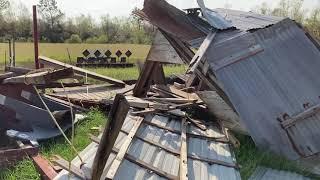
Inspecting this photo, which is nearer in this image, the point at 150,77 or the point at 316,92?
the point at 316,92

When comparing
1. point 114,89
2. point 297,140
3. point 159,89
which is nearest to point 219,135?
point 297,140

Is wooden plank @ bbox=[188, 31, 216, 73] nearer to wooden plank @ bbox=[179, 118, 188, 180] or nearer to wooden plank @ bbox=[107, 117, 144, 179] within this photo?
wooden plank @ bbox=[179, 118, 188, 180]

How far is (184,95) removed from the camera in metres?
8.98

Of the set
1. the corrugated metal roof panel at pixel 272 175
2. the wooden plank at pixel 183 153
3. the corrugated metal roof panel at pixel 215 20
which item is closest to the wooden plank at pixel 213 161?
the wooden plank at pixel 183 153

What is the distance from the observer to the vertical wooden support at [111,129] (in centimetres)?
395

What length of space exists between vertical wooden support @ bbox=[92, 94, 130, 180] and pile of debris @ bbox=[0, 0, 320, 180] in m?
0.38

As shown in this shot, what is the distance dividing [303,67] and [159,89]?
10.7ft

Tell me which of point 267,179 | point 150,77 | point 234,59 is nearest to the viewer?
point 267,179

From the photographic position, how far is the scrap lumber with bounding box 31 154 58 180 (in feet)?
16.6

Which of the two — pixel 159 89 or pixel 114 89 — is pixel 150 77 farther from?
pixel 114 89

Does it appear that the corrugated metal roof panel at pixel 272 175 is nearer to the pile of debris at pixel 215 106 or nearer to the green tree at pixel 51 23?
the pile of debris at pixel 215 106

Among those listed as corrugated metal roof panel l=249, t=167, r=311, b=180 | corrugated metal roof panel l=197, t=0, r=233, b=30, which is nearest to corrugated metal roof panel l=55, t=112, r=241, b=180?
corrugated metal roof panel l=249, t=167, r=311, b=180

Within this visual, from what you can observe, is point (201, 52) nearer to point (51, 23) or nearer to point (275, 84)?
point (275, 84)

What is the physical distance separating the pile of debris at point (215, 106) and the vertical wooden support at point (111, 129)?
38cm
